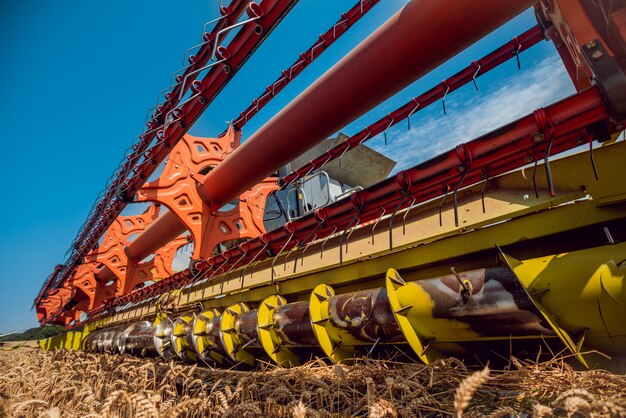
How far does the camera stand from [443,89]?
474 centimetres

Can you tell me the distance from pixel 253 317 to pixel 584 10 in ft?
8.98

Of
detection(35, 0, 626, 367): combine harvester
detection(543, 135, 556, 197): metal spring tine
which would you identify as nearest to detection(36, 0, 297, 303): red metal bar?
detection(35, 0, 626, 367): combine harvester

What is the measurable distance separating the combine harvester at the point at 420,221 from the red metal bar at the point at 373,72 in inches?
0.4

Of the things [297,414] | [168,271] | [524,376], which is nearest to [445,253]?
[524,376]

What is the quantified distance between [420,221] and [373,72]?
42.9 inches

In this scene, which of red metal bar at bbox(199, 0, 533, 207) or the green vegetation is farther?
the green vegetation

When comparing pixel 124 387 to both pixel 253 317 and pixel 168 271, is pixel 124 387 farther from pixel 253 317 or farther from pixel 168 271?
pixel 168 271

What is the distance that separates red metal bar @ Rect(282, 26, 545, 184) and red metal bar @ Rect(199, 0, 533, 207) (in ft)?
6.96

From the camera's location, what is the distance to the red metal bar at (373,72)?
200 cm

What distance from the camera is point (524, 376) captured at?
153 cm

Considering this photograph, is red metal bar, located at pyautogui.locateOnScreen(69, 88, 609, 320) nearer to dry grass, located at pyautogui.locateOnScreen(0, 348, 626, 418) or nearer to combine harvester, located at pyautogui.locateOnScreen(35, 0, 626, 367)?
combine harvester, located at pyautogui.locateOnScreen(35, 0, 626, 367)

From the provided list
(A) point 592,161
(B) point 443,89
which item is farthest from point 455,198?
(B) point 443,89

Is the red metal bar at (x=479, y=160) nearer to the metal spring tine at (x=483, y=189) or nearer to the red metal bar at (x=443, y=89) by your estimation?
the metal spring tine at (x=483, y=189)

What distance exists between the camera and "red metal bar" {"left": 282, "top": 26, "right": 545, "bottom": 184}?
4.20 metres
